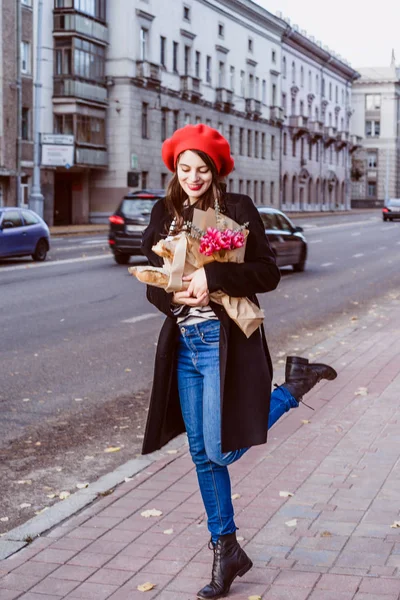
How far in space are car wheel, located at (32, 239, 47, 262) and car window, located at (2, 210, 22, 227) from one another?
887 mm

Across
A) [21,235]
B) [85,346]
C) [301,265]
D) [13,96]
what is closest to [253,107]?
[13,96]

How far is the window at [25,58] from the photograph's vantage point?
49059mm

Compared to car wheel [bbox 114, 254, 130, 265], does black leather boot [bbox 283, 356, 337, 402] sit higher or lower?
higher

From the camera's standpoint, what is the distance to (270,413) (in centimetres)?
462

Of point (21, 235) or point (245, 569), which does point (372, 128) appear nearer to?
point (21, 235)

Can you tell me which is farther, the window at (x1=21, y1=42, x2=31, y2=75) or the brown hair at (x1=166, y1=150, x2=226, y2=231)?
the window at (x1=21, y1=42, x2=31, y2=75)

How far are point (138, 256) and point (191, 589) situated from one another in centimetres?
2214

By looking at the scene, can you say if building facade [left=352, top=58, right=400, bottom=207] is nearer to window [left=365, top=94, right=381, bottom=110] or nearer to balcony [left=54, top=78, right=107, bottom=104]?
window [left=365, top=94, right=381, bottom=110]

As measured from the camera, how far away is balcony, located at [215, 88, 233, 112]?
71312 millimetres

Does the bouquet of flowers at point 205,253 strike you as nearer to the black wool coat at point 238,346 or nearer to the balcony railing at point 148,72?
the black wool coat at point 238,346

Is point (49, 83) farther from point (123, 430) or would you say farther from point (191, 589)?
point (191, 589)

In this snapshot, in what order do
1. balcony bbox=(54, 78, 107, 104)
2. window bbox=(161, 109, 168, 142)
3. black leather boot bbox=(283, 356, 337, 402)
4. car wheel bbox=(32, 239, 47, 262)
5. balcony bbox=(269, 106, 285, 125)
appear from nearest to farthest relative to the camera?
black leather boot bbox=(283, 356, 337, 402), car wheel bbox=(32, 239, 47, 262), balcony bbox=(54, 78, 107, 104), window bbox=(161, 109, 168, 142), balcony bbox=(269, 106, 285, 125)

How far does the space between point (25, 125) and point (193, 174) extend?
154 feet

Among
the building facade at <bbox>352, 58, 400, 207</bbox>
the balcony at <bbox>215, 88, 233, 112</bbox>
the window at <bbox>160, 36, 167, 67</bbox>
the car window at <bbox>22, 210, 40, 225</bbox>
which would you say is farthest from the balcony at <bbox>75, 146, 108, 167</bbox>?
the building facade at <bbox>352, 58, 400, 207</bbox>
